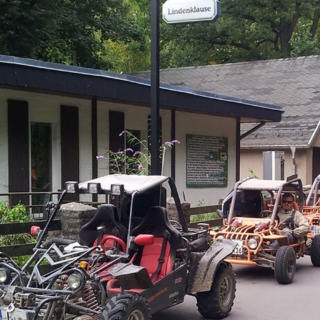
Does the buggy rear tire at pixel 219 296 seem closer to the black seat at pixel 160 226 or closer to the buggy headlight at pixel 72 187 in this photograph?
the black seat at pixel 160 226

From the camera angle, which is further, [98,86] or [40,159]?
[40,159]

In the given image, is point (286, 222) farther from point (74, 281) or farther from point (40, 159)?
point (74, 281)

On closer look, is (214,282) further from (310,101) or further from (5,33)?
(310,101)


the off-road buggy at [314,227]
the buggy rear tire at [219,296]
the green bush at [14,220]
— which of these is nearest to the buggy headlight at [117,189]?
the buggy rear tire at [219,296]

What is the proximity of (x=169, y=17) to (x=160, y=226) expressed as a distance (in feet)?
12.3

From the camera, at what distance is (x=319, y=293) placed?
885 centimetres

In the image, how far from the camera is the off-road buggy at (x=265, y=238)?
30.8 ft

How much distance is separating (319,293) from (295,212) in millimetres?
2014

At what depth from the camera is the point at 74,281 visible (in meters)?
5.46

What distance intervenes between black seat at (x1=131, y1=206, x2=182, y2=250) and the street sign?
11.4 ft

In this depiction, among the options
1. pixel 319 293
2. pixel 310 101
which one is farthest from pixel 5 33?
pixel 319 293

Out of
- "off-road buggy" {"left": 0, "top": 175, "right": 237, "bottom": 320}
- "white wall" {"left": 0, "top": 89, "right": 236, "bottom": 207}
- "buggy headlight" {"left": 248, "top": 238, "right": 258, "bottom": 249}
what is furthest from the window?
"off-road buggy" {"left": 0, "top": 175, "right": 237, "bottom": 320}

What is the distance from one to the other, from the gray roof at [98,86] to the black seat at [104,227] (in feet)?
14.3

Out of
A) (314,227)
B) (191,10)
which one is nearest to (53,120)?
(191,10)
